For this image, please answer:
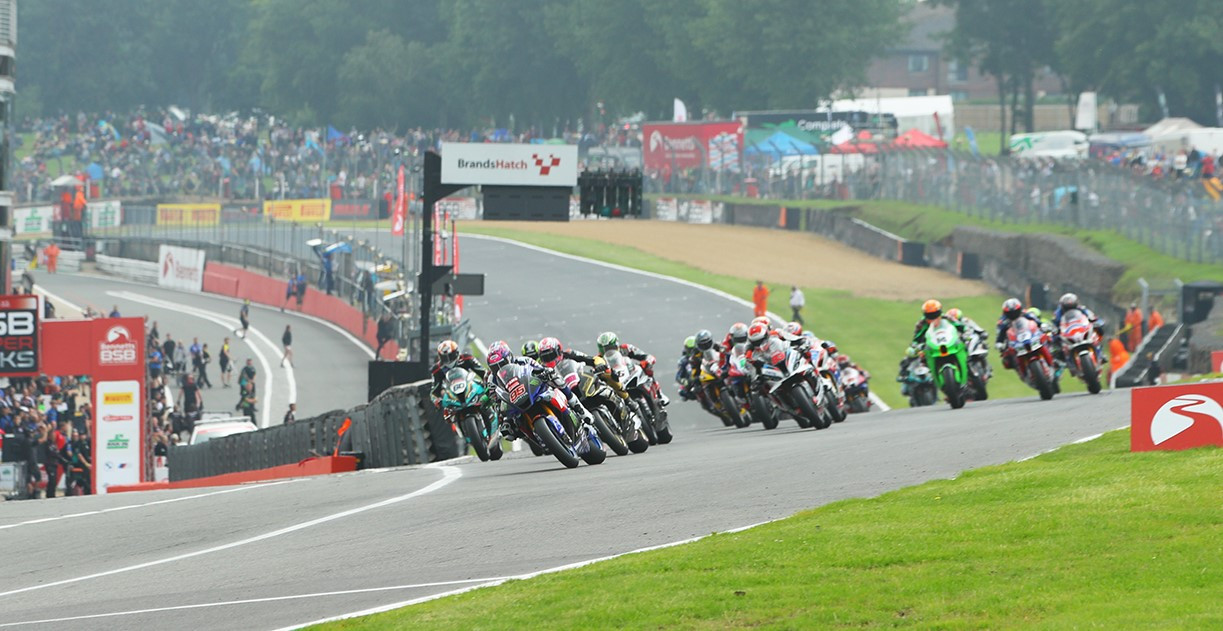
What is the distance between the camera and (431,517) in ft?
50.7

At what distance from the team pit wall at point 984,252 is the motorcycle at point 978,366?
17.2 meters

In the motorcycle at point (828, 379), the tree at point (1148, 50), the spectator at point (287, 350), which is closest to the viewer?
the motorcycle at point (828, 379)

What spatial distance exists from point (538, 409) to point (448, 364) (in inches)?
145

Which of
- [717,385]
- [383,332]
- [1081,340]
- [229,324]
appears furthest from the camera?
[229,324]

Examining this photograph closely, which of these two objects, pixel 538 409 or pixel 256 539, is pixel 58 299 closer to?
pixel 538 409

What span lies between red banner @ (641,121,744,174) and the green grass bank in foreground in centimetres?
206

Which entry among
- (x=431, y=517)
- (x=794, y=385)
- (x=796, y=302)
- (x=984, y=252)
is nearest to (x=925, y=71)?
(x=984, y=252)

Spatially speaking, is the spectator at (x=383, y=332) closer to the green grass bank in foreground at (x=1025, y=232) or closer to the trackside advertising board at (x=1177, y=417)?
the green grass bank in foreground at (x=1025, y=232)

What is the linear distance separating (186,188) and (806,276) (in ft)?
123

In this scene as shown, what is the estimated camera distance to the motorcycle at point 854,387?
2977 cm

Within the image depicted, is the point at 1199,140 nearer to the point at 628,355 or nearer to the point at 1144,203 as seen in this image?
the point at 1144,203

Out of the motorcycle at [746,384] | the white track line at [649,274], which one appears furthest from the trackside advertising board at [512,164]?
the motorcycle at [746,384]

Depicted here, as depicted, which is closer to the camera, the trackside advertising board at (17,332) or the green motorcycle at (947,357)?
the green motorcycle at (947,357)

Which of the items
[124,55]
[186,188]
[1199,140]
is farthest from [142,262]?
[124,55]
